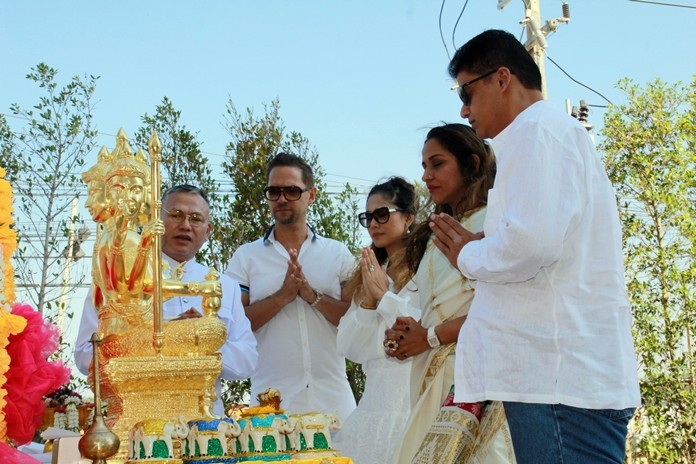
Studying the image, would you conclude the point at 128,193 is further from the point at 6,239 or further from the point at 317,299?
the point at 317,299

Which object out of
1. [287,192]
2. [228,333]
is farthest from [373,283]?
[287,192]

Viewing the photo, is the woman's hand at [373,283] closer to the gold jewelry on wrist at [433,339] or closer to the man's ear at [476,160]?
the gold jewelry on wrist at [433,339]

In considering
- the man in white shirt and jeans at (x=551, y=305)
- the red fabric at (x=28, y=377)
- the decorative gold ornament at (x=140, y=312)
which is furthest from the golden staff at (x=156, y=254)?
the man in white shirt and jeans at (x=551, y=305)

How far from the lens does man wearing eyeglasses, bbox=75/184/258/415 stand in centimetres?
356

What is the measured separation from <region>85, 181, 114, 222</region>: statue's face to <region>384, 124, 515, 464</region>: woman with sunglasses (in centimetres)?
125

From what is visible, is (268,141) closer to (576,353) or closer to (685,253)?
(685,253)

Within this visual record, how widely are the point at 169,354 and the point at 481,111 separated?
1416mm

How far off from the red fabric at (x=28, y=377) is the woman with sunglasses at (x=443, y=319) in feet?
4.24

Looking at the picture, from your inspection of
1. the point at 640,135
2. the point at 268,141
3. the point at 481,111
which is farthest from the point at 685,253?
the point at 481,111

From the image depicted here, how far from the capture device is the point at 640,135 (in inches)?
388

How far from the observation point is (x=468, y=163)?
359 cm

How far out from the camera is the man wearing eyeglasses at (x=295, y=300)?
469 centimetres

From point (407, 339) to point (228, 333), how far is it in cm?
106

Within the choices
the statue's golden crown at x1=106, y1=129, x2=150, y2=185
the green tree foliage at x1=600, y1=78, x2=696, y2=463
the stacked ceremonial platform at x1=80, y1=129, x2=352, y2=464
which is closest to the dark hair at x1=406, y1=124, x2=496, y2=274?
the stacked ceremonial platform at x1=80, y1=129, x2=352, y2=464
